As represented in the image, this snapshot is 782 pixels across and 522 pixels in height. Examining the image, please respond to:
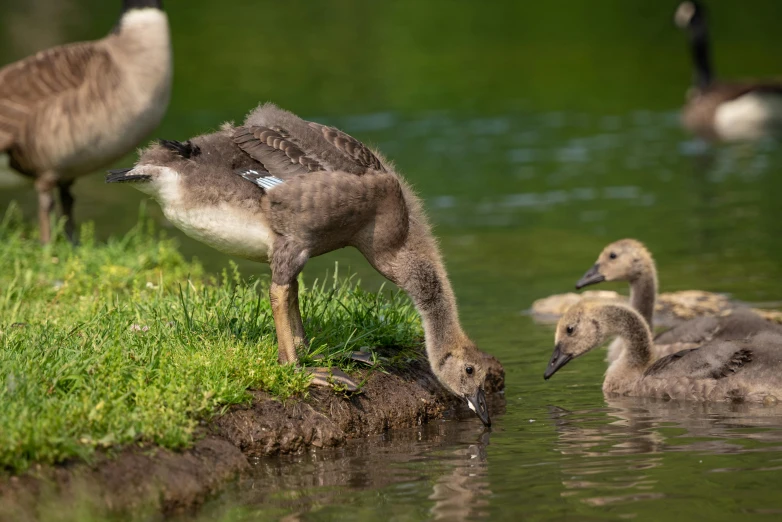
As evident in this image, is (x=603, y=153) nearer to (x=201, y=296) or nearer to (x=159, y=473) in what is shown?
(x=201, y=296)

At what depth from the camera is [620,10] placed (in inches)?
1667

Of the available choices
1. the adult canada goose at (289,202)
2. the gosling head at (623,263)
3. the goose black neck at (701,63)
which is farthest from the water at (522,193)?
the goose black neck at (701,63)

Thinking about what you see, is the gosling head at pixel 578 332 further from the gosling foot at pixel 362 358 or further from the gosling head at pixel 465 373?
the gosling foot at pixel 362 358

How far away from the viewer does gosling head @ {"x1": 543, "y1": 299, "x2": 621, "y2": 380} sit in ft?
34.8

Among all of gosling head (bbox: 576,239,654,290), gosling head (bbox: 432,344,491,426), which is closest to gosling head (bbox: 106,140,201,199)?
gosling head (bbox: 432,344,491,426)

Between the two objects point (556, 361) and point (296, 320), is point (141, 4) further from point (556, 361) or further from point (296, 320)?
point (556, 361)

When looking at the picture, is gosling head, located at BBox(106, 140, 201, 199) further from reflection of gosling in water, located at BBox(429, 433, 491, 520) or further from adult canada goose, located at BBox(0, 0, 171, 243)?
adult canada goose, located at BBox(0, 0, 171, 243)

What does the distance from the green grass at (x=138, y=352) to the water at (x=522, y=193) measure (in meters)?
0.68

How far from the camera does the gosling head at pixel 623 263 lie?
479 inches

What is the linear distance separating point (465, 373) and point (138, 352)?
239cm

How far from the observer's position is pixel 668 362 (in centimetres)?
1023

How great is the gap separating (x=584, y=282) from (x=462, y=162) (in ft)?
39.2

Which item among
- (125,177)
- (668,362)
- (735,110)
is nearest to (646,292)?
(668,362)

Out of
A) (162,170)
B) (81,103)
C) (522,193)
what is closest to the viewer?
(162,170)
